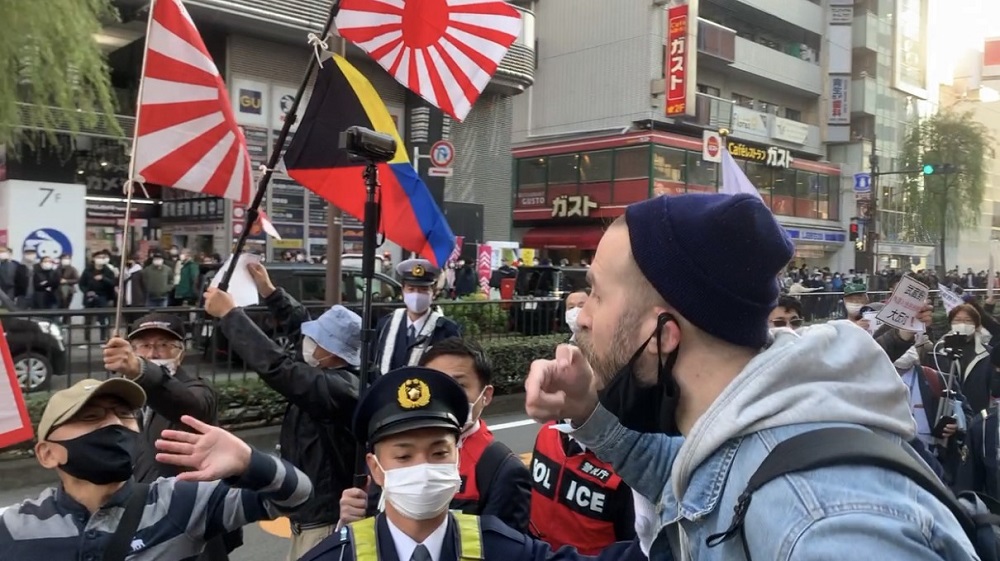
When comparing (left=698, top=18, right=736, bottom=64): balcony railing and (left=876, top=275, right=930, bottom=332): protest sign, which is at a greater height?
(left=698, top=18, right=736, bottom=64): balcony railing

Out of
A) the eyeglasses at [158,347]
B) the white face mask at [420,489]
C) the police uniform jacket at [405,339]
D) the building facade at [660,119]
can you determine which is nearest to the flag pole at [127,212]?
the eyeglasses at [158,347]

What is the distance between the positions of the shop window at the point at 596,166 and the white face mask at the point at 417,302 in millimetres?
27733

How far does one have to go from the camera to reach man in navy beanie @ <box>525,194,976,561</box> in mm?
1062

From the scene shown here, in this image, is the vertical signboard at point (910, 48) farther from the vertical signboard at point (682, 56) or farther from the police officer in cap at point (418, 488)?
the police officer in cap at point (418, 488)

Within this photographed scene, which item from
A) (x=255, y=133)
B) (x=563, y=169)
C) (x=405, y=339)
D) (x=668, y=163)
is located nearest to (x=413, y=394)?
(x=405, y=339)

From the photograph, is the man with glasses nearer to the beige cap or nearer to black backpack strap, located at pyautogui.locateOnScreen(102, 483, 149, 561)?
black backpack strap, located at pyautogui.locateOnScreen(102, 483, 149, 561)

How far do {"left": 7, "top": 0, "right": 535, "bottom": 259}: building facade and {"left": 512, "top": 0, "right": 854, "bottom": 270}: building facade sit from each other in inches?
341

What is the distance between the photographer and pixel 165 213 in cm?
2236

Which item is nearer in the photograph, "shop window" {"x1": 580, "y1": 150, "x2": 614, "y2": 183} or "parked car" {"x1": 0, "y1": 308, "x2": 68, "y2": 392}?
"parked car" {"x1": 0, "y1": 308, "x2": 68, "y2": 392}

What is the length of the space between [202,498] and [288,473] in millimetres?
339

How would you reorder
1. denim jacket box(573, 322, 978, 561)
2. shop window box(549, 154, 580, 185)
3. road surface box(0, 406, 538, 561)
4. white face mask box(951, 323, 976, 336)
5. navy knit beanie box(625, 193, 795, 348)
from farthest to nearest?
shop window box(549, 154, 580, 185) < white face mask box(951, 323, 976, 336) < road surface box(0, 406, 538, 561) < navy knit beanie box(625, 193, 795, 348) < denim jacket box(573, 322, 978, 561)

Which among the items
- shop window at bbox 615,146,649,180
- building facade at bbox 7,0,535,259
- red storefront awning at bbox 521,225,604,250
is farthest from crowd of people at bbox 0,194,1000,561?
red storefront awning at bbox 521,225,604,250

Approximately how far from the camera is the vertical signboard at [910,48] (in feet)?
144

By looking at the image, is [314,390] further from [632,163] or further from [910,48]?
[910,48]
